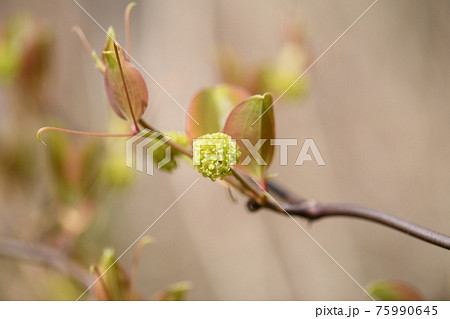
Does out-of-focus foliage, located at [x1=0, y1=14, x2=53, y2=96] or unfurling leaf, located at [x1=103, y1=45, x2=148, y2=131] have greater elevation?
out-of-focus foliage, located at [x1=0, y1=14, x2=53, y2=96]

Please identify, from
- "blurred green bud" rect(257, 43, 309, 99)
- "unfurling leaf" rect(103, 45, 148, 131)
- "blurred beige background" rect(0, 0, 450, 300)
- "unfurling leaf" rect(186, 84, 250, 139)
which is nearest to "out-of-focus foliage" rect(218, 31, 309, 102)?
"blurred green bud" rect(257, 43, 309, 99)

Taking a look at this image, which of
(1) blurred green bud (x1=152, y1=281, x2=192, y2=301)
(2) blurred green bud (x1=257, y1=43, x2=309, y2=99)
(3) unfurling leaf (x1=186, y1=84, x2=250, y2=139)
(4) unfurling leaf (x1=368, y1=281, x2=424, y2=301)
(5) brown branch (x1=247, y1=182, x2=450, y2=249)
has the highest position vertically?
(2) blurred green bud (x1=257, y1=43, x2=309, y2=99)

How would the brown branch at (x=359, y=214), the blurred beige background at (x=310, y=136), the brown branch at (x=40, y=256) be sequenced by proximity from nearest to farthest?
the brown branch at (x=359, y=214) < the brown branch at (x=40, y=256) < the blurred beige background at (x=310, y=136)

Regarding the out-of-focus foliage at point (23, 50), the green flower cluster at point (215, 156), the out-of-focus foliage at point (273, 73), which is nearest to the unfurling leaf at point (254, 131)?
the green flower cluster at point (215, 156)

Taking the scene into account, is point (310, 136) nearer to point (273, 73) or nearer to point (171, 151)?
point (273, 73)

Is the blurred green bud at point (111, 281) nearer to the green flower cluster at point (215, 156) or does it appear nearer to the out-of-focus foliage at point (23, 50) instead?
the green flower cluster at point (215, 156)

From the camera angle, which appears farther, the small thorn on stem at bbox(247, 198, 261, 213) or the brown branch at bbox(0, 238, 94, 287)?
the brown branch at bbox(0, 238, 94, 287)

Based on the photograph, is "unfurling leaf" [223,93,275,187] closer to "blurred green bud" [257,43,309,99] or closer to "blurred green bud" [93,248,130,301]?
"blurred green bud" [93,248,130,301]
